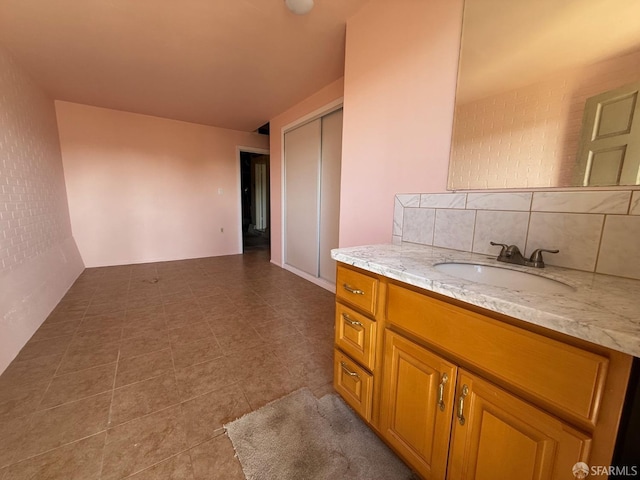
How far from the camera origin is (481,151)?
121 centimetres

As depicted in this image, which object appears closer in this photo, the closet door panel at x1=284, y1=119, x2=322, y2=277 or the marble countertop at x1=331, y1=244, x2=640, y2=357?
the marble countertop at x1=331, y1=244, x2=640, y2=357

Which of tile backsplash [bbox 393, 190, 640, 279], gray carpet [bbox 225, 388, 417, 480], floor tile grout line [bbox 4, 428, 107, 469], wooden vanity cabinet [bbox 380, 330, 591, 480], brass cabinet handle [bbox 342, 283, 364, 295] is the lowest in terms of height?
floor tile grout line [bbox 4, 428, 107, 469]

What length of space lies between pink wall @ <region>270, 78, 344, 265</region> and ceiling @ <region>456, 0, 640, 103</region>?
1.90 meters

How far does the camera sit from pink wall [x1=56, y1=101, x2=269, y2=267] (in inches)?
145

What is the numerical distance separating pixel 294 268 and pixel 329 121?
217 centimetres

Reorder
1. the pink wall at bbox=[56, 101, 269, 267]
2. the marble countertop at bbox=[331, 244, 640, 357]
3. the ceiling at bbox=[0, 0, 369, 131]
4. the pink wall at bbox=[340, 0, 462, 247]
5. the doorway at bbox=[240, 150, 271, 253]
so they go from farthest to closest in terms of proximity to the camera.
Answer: the doorway at bbox=[240, 150, 271, 253] → the pink wall at bbox=[56, 101, 269, 267] → the ceiling at bbox=[0, 0, 369, 131] → the pink wall at bbox=[340, 0, 462, 247] → the marble countertop at bbox=[331, 244, 640, 357]

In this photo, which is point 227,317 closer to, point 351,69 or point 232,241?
point 351,69

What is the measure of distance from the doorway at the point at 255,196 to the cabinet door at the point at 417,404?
6028 millimetres

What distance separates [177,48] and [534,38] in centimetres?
261

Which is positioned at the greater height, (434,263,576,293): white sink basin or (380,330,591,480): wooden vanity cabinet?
(434,263,576,293): white sink basin

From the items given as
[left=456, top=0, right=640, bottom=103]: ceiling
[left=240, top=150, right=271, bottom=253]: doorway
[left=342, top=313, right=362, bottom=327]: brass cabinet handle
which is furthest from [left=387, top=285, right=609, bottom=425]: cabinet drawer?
[left=240, top=150, right=271, bottom=253]: doorway

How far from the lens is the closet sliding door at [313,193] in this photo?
2.96 metres

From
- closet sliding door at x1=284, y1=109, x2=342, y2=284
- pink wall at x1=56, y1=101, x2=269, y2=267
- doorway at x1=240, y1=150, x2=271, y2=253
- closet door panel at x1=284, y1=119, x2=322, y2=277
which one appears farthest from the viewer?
doorway at x1=240, y1=150, x2=271, y2=253

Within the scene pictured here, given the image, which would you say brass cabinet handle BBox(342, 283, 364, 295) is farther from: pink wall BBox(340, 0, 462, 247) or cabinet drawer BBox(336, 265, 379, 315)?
pink wall BBox(340, 0, 462, 247)
